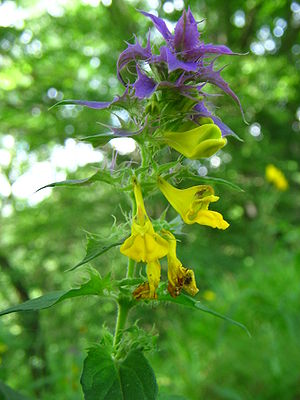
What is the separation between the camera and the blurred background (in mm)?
2477

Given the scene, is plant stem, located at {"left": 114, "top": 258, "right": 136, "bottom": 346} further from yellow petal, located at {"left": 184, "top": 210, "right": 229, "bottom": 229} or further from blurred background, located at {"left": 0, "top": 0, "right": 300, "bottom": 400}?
blurred background, located at {"left": 0, "top": 0, "right": 300, "bottom": 400}

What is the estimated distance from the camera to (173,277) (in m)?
0.73

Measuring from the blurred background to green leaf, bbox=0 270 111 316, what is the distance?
1.20 m

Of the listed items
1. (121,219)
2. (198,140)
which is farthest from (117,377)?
(121,219)

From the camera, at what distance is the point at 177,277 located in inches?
29.0

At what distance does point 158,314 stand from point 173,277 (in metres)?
3.54

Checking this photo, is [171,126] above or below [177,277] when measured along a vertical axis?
above

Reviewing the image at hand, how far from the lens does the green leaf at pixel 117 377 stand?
0.63m

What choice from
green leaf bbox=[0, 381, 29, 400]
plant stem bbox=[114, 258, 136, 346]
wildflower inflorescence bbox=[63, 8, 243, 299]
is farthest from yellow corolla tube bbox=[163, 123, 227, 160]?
green leaf bbox=[0, 381, 29, 400]

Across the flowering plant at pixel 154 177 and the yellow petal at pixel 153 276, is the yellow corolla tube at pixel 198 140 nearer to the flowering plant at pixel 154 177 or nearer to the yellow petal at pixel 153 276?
the flowering plant at pixel 154 177

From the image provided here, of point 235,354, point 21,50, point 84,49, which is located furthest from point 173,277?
point 84,49

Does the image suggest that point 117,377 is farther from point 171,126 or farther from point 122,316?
point 171,126

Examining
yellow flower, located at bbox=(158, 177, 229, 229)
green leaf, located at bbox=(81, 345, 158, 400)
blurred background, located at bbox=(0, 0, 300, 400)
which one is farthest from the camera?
blurred background, located at bbox=(0, 0, 300, 400)

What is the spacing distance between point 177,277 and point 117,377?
194mm
